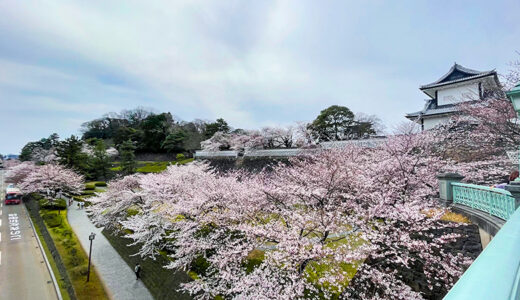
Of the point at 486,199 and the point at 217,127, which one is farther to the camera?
the point at 217,127

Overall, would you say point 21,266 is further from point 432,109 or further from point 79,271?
point 432,109

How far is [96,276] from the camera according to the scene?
1243 centimetres

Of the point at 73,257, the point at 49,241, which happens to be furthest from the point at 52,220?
the point at 73,257

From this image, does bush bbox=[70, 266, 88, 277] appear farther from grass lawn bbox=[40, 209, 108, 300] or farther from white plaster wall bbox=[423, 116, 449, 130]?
white plaster wall bbox=[423, 116, 449, 130]

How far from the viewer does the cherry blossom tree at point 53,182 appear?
25.0m

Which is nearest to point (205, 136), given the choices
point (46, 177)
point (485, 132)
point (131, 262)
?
point (46, 177)

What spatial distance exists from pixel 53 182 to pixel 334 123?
33.7 m

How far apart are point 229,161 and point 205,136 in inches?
659

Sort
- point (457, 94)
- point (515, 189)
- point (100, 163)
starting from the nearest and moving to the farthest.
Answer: point (515, 189), point (457, 94), point (100, 163)

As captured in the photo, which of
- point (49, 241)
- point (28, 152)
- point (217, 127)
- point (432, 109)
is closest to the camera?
point (49, 241)

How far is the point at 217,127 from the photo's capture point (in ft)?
138

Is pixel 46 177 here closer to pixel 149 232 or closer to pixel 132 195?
pixel 132 195

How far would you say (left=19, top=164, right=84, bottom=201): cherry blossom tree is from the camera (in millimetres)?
25016

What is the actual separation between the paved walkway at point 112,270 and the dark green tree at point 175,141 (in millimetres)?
25629
